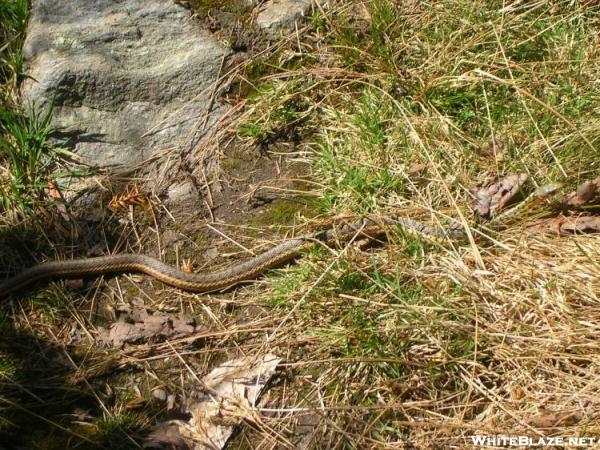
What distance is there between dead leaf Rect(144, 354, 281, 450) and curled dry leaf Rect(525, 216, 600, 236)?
1.86m

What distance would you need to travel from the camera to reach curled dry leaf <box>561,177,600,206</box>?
13.2 feet

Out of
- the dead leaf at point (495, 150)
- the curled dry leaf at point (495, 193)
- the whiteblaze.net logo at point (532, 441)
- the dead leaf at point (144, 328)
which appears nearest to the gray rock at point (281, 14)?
the dead leaf at point (495, 150)

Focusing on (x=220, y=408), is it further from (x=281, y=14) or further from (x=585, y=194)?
(x=281, y=14)

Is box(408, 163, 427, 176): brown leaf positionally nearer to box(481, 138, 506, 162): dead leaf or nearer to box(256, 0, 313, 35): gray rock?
box(481, 138, 506, 162): dead leaf

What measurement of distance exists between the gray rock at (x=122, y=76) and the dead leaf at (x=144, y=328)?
4.40ft

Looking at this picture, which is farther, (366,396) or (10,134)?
(10,134)

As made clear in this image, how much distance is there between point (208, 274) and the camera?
4312 mm

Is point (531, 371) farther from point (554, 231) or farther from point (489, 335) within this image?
point (554, 231)

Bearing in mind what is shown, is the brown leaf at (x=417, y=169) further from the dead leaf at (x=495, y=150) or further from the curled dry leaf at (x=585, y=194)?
the curled dry leaf at (x=585, y=194)

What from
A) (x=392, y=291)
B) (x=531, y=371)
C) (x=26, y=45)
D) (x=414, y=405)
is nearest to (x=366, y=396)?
(x=414, y=405)

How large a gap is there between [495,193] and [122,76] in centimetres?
305

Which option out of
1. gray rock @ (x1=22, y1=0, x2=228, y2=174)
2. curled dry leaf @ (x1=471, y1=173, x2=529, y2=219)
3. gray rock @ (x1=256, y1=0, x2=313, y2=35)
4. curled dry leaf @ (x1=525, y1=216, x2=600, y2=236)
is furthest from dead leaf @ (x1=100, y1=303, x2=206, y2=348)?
gray rock @ (x1=256, y1=0, x2=313, y2=35)

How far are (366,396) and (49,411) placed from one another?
182cm

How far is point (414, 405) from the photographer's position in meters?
3.41
